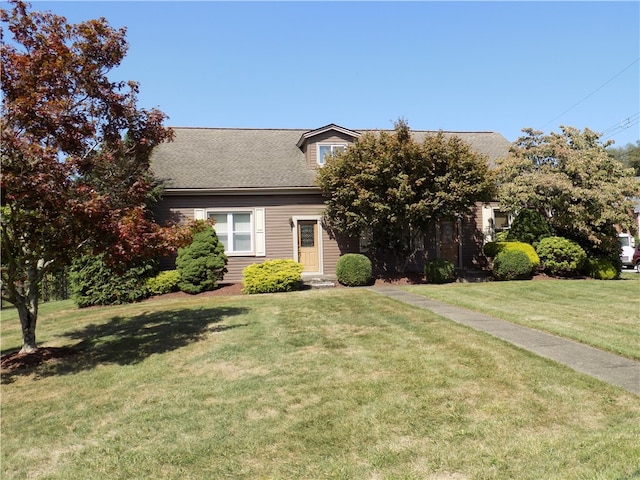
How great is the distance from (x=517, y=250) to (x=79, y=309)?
14.2 m

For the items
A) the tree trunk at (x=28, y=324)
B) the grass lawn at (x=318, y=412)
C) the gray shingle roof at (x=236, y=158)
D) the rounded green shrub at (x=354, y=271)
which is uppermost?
Result: the gray shingle roof at (x=236, y=158)

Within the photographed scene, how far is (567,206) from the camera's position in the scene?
614 inches

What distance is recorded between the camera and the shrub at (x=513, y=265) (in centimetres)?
1520

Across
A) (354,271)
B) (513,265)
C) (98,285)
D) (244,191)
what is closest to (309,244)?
(354,271)

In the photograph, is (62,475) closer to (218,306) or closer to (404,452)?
(404,452)

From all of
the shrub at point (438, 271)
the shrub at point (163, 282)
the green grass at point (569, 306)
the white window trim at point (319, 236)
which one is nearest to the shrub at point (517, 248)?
the green grass at point (569, 306)

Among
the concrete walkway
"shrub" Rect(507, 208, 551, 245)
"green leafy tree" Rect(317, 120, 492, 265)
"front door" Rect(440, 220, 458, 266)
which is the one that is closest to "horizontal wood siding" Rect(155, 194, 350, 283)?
"green leafy tree" Rect(317, 120, 492, 265)

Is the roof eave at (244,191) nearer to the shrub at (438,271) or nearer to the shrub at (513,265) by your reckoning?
the shrub at (438,271)

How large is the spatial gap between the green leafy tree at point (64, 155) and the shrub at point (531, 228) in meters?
13.7

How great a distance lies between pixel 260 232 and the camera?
16969 mm

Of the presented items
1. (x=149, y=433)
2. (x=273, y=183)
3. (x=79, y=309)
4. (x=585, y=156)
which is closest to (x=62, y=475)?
(x=149, y=433)

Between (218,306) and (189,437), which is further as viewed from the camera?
(218,306)

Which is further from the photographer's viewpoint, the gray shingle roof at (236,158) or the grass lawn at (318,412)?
the gray shingle roof at (236,158)

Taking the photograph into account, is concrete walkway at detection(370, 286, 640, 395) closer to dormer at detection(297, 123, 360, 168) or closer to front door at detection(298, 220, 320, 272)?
front door at detection(298, 220, 320, 272)
